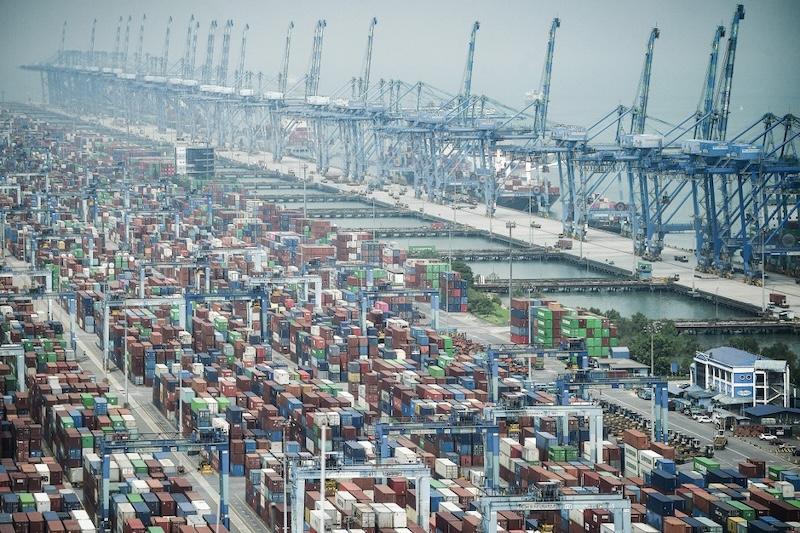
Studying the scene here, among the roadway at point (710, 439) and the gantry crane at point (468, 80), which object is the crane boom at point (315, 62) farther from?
Answer: the roadway at point (710, 439)

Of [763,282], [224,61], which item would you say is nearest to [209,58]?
[224,61]

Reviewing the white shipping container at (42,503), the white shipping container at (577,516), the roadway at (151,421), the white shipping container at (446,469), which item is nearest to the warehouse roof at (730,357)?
the white shipping container at (446,469)

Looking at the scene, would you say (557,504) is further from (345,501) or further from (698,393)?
(698,393)

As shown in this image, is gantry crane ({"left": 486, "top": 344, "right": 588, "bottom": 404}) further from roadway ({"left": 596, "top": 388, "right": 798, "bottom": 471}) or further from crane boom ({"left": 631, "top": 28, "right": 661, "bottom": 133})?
crane boom ({"left": 631, "top": 28, "right": 661, "bottom": 133})

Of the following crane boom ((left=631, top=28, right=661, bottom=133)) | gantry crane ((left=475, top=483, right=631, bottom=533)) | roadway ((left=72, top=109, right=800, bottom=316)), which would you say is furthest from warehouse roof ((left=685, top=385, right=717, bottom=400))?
crane boom ((left=631, top=28, right=661, bottom=133))

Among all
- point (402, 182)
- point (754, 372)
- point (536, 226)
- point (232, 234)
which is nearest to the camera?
point (754, 372)

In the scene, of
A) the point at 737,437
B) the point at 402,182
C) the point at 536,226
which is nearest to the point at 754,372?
the point at 737,437

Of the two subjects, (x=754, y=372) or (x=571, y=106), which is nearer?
(x=754, y=372)

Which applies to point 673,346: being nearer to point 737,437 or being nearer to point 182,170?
point 737,437
